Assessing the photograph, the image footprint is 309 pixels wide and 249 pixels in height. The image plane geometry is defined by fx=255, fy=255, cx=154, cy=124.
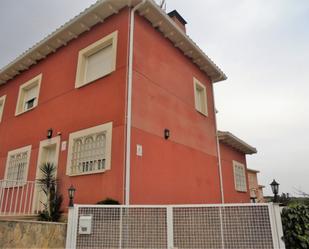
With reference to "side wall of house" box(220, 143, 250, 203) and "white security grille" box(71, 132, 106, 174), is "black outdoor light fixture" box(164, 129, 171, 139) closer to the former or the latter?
"white security grille" box(71, 132, 106, 174)

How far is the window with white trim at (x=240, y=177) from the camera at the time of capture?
11.4 m

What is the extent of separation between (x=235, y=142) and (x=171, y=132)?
4.70 meters

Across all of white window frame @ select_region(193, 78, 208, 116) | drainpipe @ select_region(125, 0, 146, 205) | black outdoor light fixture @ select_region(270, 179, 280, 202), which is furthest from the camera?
white window frame @ select_region(193, 78, 208, 116)

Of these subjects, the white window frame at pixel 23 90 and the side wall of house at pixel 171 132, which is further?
the white window frame at pixel 23 90

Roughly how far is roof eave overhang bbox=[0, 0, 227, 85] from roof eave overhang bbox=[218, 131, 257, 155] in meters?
2.70

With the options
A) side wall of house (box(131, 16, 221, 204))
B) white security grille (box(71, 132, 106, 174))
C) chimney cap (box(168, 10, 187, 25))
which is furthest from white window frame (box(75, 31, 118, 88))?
chimney cap (box(168, 10, 187, 25))

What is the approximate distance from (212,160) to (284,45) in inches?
219

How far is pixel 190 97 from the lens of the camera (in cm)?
945

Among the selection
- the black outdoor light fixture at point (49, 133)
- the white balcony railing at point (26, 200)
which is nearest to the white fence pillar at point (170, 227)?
the white balcony railing at point (26, 200)

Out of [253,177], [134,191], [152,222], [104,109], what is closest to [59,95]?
[104,109]

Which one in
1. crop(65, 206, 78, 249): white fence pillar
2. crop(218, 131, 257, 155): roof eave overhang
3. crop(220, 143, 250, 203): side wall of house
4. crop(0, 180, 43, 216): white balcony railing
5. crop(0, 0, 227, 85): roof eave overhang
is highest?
crop(0, 0, 227, 85): roof eave overhang

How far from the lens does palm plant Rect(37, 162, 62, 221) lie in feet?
21.0

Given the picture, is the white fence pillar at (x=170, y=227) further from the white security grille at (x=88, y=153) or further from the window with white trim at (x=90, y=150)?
the white security grille at (x=88, y=153)

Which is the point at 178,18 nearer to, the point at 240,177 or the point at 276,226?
the point at 240,177
